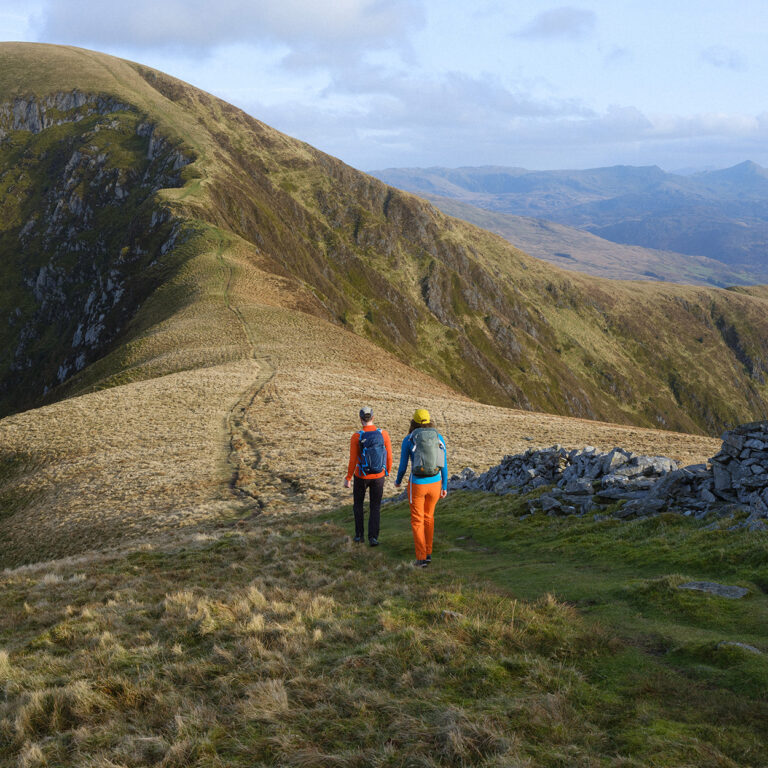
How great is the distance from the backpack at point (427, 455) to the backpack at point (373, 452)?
5.50 ft

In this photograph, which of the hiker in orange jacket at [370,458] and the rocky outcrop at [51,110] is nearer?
the hiker in orange jacket at [370,458]

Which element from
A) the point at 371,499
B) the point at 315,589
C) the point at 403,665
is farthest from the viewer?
the point at 371,499

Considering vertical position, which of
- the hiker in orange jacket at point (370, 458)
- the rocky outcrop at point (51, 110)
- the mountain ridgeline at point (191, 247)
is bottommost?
the hiker in orange jacket at point (370, 458)

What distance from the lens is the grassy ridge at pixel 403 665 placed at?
5.74 m

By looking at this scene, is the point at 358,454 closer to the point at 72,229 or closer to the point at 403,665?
the point at 403,665

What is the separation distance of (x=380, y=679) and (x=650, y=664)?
3.60m

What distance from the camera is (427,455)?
41.7 feet

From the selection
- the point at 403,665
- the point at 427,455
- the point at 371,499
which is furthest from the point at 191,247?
the point at 403,665

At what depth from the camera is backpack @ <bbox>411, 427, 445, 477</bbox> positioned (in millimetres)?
12711

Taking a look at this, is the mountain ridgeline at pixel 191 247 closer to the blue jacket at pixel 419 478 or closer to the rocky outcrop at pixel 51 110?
the rocky outcrop at pixel 51 110

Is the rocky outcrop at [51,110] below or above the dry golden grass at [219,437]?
above

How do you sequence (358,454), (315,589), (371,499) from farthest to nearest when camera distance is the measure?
1. (371,499)
2. (358,454)
3. (315,589)

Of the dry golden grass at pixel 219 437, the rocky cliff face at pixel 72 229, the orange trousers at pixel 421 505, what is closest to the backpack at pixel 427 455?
the orange trousers at pixel 421 505

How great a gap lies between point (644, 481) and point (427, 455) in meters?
7.42
